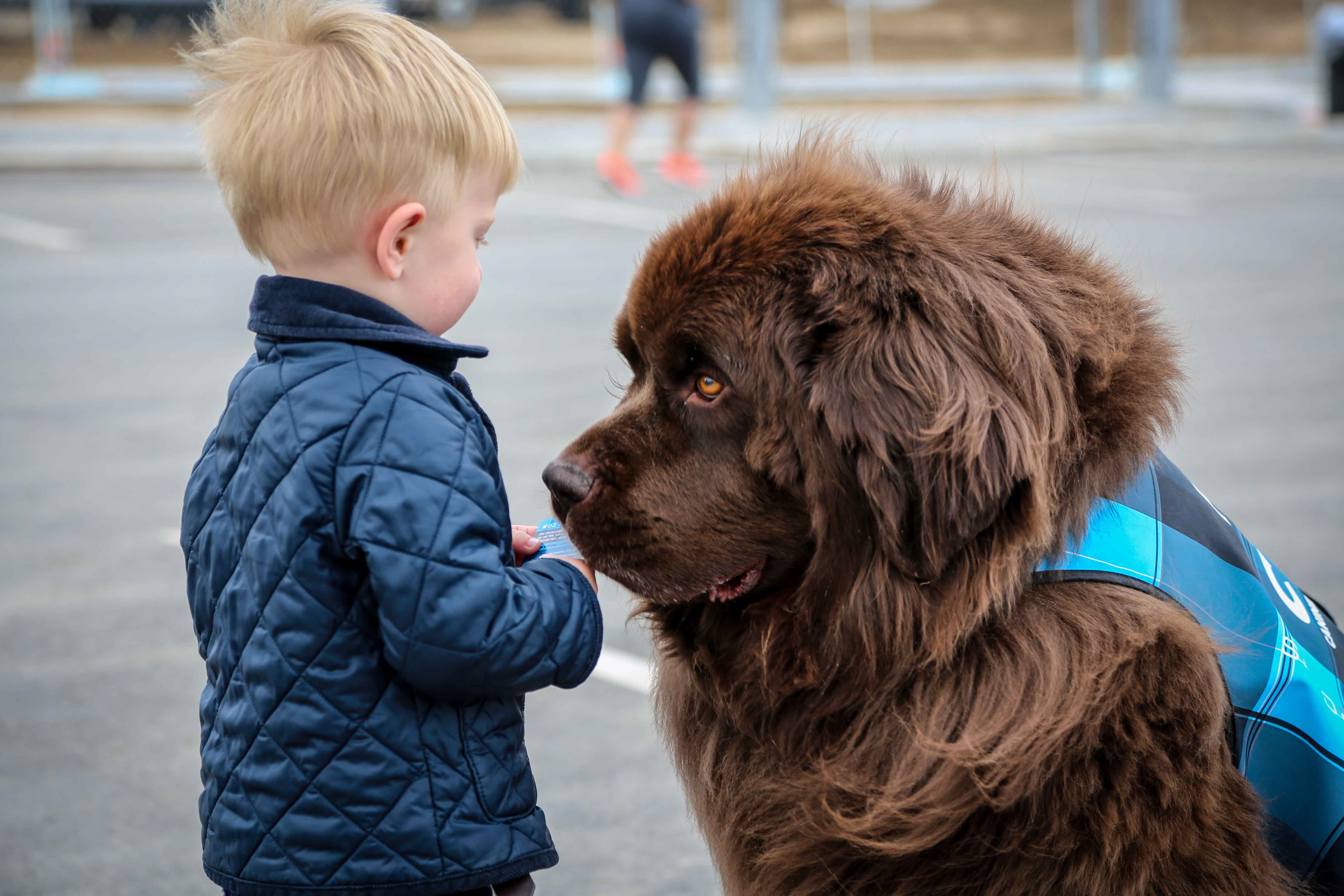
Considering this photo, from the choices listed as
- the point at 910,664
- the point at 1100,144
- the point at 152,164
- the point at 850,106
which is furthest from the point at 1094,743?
the point at 850,106

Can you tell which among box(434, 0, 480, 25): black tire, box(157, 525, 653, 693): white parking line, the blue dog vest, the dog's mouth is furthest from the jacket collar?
box(434, 0, 480, 25): black tire

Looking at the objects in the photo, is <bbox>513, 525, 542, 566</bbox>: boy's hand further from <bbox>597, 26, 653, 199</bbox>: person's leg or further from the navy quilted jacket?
<bbox>597, 26, 653, 199</bbox>: person's leg

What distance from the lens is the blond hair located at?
1.85 metres

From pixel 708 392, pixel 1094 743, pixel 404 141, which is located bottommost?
pixel 1094 743

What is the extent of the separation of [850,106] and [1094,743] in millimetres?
18106

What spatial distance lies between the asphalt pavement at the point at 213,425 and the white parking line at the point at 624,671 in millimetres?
39

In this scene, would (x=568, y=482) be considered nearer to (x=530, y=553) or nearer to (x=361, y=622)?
(x=530, y=553)

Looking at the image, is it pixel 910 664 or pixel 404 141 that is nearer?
pixel 404 141

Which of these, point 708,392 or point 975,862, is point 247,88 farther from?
point 975,862

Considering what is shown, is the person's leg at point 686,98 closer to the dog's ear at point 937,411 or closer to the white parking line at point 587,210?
the white parking line at point 587,210

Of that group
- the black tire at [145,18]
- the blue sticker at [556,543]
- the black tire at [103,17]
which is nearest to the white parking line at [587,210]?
the blue sticker at [556,543]

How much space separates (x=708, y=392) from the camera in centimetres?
212

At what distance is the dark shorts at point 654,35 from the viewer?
11961 mm

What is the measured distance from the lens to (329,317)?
6.12ft
